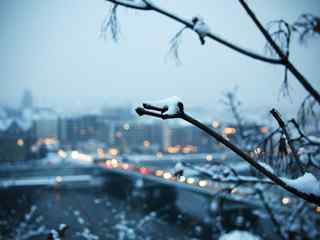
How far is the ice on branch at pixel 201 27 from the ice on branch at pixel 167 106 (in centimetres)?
59

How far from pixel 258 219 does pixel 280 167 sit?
2684 centimetres

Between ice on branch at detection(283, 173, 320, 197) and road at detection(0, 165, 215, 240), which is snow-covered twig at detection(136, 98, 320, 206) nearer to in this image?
ice on branch at detection(283, 173, 320, 197)

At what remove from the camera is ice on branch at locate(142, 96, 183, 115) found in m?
1.74

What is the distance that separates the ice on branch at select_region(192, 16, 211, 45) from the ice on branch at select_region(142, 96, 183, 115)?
0.59 meters

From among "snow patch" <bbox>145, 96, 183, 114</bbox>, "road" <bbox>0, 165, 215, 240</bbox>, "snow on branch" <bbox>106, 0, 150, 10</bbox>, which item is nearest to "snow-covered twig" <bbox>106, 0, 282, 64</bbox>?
"snow on branch" <bbox>106, 0, 150, 10</bbox>

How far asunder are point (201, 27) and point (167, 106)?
2.38 ft

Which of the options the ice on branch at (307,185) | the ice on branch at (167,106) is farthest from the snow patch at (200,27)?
the ice on branch at (307,185)

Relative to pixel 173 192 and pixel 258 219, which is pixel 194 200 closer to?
pixel 173 192

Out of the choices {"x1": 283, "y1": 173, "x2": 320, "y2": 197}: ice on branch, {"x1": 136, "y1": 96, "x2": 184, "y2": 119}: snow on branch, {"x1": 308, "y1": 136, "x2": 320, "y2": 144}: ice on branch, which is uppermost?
{"x1": 136, "y1": 96, "x2": 184, "y2": 119}: snow on branch

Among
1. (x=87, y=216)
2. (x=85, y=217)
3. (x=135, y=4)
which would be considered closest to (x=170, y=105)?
(x=135, y=4)

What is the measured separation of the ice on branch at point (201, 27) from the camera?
2.17 meters

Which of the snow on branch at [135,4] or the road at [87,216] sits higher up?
the snow on branch at [135,4]

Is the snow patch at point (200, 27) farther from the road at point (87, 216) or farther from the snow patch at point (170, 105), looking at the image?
the road at point (87, 216)

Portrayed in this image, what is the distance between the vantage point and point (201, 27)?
2180 millimetres
